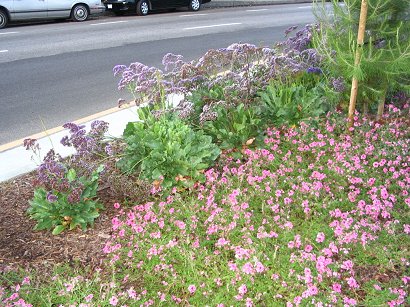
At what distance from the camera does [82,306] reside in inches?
112

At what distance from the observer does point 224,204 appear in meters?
3.97

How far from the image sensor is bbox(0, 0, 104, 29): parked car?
16266mm

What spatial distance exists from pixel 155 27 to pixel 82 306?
14001mm

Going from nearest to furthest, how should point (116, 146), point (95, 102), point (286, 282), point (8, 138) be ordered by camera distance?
point (286, 282) → point (116, 146) → point (8, 138) → point (95, 102)

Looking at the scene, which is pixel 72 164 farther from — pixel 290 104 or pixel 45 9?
pixel 45 9

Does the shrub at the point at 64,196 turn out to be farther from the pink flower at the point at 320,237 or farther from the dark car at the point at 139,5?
the dark car at the point at 139,5

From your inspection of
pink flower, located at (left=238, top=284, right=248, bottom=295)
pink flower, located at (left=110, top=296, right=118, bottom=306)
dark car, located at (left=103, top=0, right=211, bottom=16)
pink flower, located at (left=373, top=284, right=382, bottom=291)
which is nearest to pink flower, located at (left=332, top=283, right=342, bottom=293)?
pink flower, located at (left=373, top=284, right=382, bottom=291)

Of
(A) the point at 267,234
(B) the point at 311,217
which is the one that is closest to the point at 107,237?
(A) the point at 267,234

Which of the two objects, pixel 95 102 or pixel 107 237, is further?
pixel 95 102

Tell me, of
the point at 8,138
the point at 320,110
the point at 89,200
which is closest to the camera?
the point at 89,200

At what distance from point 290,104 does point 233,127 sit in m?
0.75

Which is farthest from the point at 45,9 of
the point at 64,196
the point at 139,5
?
the point at 64,196

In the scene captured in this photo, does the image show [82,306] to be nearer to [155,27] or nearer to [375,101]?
[375,101]

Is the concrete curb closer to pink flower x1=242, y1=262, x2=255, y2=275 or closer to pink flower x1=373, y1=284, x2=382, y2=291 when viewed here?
pink flower x1=242, y1=262, x2=255, y2=275
